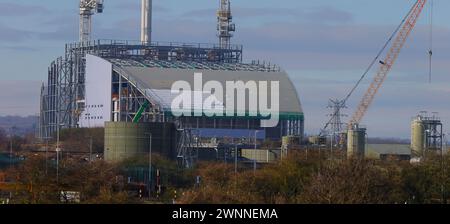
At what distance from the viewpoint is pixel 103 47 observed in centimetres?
11600

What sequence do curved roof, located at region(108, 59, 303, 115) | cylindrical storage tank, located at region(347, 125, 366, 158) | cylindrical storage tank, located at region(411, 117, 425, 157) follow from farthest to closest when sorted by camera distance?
1. cylindrical storage tank, located at region(411, 117, 425, 157)
2. curved roof, located at region(108, 59, 303, 115)
3. cylindrical storage tank, located at region(347, 125, 366, 158)

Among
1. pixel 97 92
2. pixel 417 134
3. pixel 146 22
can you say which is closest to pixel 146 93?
pixel 97 92

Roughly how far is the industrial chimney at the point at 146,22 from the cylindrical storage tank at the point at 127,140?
91.1 ft

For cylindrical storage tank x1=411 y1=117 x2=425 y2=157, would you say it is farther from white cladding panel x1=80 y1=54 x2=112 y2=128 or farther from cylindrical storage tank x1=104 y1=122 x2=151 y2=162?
cylindrical storage tank x1=104 y1=122 x2=151 y2=162

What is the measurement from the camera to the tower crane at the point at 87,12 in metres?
123

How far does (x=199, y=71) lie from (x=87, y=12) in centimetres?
1884

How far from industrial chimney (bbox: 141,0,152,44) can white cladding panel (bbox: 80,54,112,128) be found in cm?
1075

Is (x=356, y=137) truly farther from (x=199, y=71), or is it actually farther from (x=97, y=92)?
(x=97, y=92)

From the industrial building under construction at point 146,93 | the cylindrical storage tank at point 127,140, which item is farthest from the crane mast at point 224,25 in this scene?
the cylindrical storage tank at point 127,140

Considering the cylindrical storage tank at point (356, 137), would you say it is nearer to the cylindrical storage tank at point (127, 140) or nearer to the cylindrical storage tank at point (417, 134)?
the cylindrical storage tank at point (417, 134)

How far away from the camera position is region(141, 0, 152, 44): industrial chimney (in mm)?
118500

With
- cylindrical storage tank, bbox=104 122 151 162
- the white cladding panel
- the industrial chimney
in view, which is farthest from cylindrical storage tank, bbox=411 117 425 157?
cylindrical storage tank, bbox=104 122 151 162

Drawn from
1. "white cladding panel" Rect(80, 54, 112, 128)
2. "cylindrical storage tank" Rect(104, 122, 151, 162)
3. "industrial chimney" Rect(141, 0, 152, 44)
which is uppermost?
"industrial chimney" Rect(141, 0, 152, 44)
